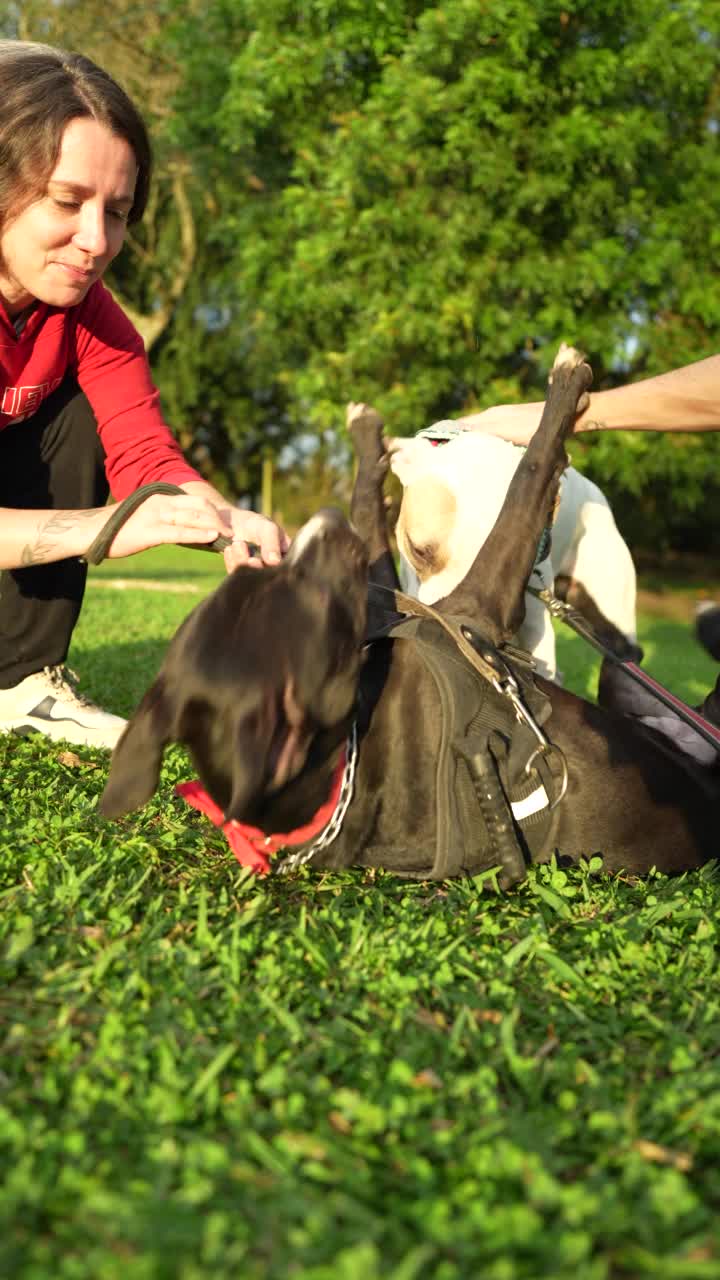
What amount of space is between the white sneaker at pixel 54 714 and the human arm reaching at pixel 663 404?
5.09 feet

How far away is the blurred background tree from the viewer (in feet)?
43.2

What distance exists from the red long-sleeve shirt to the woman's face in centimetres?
30

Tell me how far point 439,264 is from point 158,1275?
43.1ft

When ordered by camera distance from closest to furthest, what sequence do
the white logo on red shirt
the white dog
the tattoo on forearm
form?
the tattoo on forearm, the white dog, the white logo on red shirt

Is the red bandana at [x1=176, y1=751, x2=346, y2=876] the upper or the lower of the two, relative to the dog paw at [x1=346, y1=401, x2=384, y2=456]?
lower

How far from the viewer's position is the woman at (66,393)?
2.89 metres

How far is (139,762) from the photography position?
83.8 inches

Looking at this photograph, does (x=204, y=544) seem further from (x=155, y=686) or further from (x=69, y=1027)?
(x=69, y=1027)

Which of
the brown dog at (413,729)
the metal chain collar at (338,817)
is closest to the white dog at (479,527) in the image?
the brown dog at (413,729)

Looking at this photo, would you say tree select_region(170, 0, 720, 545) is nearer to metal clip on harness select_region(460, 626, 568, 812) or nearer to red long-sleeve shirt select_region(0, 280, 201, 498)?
red long-sleeve shirt select_region(0, 280, 201, 498)

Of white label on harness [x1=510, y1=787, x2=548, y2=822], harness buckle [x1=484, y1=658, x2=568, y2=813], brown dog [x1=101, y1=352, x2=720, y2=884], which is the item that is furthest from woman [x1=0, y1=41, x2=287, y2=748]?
white label on harness [x1=510, y1=787, x2=548, y2=822]

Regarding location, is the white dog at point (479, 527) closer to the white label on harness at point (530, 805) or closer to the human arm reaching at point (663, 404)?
the human arm reaching at point (663, 404)

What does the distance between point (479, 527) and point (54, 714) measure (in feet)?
5.18

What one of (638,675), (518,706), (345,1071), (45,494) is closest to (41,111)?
(45,494)
